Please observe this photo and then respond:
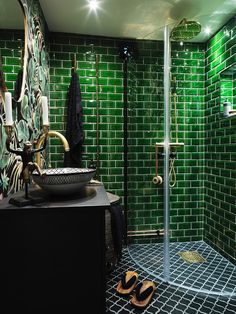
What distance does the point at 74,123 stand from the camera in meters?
2.52

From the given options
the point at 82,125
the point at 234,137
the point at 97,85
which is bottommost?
the point at 234,137

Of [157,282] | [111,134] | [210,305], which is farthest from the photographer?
[111,134]

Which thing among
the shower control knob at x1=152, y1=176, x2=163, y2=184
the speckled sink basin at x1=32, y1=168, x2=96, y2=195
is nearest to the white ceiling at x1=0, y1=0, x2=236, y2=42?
the shower control knob at x1=152, y1=176, x2=163, y2=184

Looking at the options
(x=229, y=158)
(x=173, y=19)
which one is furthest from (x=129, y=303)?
(x=173, y=19)

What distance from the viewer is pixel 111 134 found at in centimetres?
276

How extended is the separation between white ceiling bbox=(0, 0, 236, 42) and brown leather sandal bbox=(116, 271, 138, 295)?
2299 mm

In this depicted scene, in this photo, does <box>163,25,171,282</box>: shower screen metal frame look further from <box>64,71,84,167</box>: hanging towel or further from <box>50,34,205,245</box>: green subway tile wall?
<box>64,71,84,167</box>: hanging towel

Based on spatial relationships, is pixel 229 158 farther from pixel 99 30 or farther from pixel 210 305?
pixel 99 30

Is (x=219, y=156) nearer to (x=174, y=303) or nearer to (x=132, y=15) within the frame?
(x=174, y=303)

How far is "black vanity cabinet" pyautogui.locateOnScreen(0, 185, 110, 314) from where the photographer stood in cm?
86

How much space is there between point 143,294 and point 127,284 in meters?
0.18

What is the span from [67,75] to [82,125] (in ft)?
2.03

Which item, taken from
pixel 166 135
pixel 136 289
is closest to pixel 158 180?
pixel 166 135

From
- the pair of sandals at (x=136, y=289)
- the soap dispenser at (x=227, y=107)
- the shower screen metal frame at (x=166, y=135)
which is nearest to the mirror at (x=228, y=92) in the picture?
the soap dispenser at (x=227, y=107)
